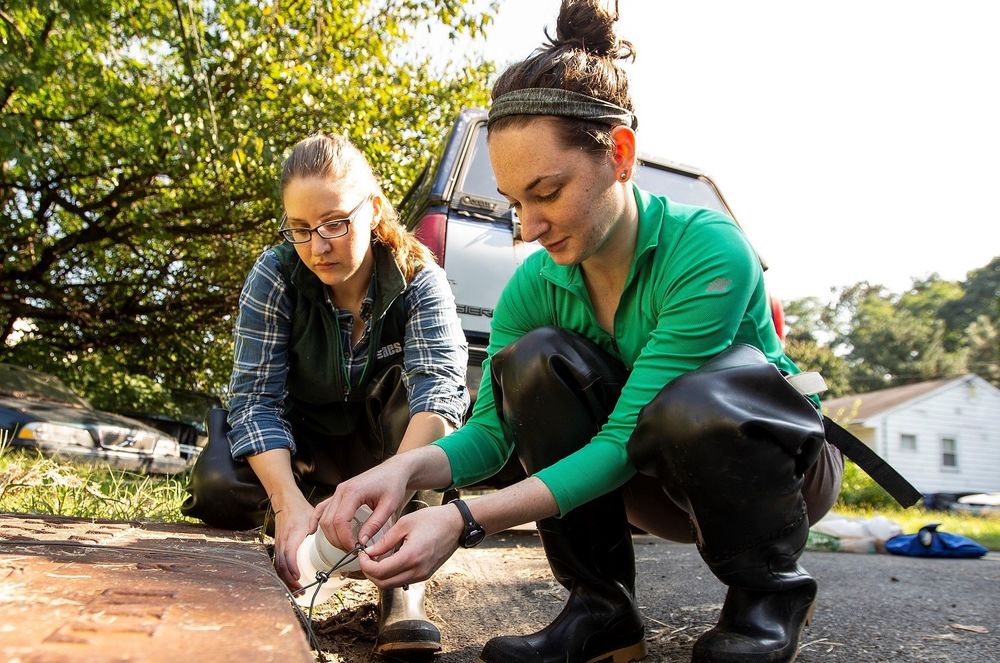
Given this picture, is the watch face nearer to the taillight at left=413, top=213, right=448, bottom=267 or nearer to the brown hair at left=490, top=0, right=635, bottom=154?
the brown hair at left=490, top=0, right=635, bottom=154

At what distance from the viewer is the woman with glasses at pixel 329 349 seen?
2.29m

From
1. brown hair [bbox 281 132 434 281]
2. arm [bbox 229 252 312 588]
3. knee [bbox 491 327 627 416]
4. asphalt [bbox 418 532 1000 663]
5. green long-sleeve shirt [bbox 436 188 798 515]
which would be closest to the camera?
green long-sleeve shirt [bbox 436 188 798 515]

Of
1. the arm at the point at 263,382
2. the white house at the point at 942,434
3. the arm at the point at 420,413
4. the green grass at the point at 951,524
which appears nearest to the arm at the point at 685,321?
the arm at the point at 420,413

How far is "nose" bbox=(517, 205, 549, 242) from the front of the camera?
1.73 metres

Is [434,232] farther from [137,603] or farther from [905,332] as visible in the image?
[905,332]

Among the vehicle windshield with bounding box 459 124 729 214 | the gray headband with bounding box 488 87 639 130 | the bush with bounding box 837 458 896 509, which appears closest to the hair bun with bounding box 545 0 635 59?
the gray headband with bounding box 488 87 639 130

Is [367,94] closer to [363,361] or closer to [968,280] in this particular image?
[363,361]

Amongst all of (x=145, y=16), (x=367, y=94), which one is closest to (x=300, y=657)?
(x=145, y=16)

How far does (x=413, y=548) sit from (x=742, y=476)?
645mm

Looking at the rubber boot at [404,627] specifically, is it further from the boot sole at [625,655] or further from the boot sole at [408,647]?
the boot sole at [625,655]

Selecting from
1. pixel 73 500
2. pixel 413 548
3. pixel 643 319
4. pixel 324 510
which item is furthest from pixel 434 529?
pixel 73 500

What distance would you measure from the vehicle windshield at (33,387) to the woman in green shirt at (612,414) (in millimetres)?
7708

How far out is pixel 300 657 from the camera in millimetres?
839

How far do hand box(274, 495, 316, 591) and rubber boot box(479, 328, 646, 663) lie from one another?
534 millimetres
